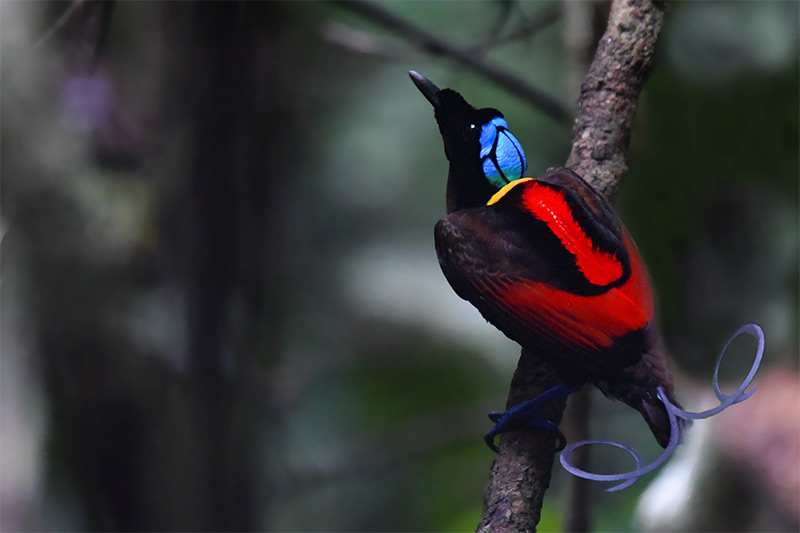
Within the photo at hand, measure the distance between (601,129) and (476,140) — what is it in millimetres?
174

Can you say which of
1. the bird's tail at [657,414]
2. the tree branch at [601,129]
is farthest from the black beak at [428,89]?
the bird's tail at [657,414]

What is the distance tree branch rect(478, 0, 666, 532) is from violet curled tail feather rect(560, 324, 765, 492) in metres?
0.10

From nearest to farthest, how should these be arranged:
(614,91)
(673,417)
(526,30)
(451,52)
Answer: (673,417), (614,91), (526,30), (451,52)

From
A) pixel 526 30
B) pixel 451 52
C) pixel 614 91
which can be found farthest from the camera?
pixel 451 52

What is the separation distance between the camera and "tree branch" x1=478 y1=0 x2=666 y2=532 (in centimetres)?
69

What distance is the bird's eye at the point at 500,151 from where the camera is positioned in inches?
26.5

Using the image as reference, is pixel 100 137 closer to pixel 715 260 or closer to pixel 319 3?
pixel 319 3

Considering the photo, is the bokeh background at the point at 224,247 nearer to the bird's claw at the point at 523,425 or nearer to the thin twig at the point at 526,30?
the thin twig at the point at 526,30

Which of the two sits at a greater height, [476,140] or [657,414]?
[476,140]

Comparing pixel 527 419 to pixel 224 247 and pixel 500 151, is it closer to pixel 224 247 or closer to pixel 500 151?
pixel 500 151

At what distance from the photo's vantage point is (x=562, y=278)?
639mm

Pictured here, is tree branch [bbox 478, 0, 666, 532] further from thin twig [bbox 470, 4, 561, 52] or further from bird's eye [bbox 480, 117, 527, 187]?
thin twig [bbox 470, 4, 561, 52]

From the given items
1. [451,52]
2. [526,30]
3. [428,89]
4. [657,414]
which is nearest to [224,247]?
[451,52]

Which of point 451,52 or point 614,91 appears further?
point 451,52
